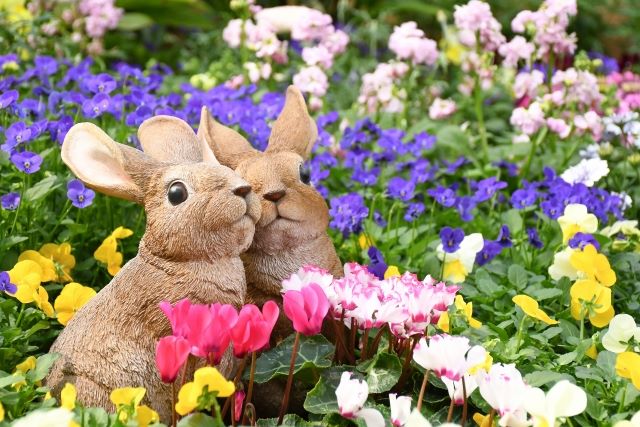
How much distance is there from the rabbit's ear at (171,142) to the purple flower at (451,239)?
0.69 m

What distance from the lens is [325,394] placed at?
183cm

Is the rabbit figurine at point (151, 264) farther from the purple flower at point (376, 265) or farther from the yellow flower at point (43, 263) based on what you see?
the purple flower at point (376, 265)

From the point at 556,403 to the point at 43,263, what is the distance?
4.04 ft

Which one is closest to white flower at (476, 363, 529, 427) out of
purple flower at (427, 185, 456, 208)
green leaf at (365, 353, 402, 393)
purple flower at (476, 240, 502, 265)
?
green leaf at (365, 353, 402, 393)

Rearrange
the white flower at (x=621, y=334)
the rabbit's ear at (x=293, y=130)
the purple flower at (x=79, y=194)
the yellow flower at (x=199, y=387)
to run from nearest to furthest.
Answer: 1. the yellow flower at (x=199, y=387)
2. the white flower at (x=621, y=334)
3. the rabbit's ear at (x=293, y=130)
4. the purple flower at (x=79, y=194)

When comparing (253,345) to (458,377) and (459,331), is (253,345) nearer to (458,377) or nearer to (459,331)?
(458,377)

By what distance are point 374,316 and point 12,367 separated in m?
0.77

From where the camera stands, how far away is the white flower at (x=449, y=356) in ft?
5.32

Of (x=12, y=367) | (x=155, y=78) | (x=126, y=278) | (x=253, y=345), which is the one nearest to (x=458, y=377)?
(x=253, y=345)

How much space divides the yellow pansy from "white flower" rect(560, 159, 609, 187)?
5.25 feet

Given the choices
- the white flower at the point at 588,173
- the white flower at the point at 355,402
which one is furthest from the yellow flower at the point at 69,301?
the white flower at the point at 588,173

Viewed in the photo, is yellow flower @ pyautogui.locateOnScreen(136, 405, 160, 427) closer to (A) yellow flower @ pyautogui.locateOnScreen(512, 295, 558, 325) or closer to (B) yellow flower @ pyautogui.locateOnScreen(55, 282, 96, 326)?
(B) yellow flower @ pyautogui.locateOnScreen(55, 282, 96, 326)

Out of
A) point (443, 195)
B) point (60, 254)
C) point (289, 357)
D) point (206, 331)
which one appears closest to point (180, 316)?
point (206, 331)

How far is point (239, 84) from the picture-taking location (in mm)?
3920
